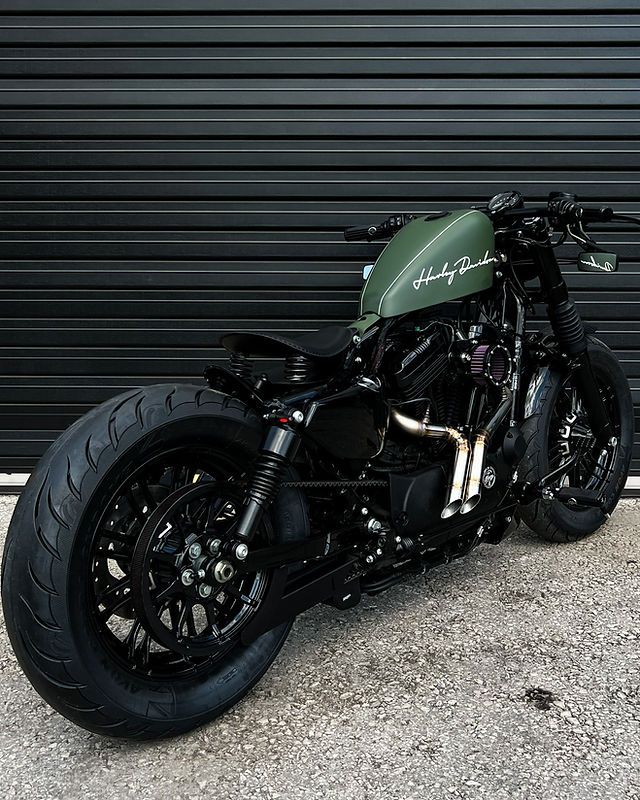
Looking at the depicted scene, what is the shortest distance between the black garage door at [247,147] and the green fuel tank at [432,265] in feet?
3.66

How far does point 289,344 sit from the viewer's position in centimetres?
210

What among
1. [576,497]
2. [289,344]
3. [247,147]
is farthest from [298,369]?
[247,147]

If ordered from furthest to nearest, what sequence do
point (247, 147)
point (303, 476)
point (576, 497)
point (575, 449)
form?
point (247, 147) < point (575, 449) < point (576, 497) < point (303, 476)

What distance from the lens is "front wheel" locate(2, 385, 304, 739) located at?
68.6 inches

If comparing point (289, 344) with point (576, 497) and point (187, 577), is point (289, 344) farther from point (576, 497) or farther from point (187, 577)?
point (576, 497)

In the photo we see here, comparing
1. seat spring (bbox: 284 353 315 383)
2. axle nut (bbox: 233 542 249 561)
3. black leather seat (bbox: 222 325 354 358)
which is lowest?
axle nut (bbox: 233 542 249 561)

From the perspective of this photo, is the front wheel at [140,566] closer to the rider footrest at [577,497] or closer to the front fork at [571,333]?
the rider footrest at [577,497]

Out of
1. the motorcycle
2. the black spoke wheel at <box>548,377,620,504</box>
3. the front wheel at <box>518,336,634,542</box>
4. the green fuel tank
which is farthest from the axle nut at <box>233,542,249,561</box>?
the black spoke wheel at <box>548,377,620,504</box>

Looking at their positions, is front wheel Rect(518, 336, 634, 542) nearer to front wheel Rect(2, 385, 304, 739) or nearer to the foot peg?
the foot peg

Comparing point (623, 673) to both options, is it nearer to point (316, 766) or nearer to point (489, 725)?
point (489, 725)

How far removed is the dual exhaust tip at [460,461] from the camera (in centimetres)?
252

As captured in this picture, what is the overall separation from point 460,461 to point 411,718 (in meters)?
0.88

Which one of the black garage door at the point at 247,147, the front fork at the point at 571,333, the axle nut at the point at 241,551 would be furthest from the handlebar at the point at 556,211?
the axle nut at the point at 241,551

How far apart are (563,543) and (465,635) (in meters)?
0.98
